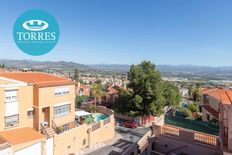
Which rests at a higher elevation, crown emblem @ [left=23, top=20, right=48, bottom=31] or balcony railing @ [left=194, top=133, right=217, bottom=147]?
crown emblem @ [left=23, top=20, right=48, bottom=31]

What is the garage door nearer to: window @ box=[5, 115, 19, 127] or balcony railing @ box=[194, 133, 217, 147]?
window @ box=[5, 115, 19, 127]

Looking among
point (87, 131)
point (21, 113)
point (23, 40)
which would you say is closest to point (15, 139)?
point (21, 113)

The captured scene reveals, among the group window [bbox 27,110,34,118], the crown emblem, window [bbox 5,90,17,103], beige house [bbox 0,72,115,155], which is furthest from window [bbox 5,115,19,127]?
the crown emblem

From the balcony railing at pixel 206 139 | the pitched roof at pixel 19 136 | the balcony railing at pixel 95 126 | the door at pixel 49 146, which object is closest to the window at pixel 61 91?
the pitched roof at pixel 19 136

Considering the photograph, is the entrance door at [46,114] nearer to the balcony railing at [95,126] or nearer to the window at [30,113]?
the window at [30,113]

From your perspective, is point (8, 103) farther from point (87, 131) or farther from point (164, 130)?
point (164, 130)

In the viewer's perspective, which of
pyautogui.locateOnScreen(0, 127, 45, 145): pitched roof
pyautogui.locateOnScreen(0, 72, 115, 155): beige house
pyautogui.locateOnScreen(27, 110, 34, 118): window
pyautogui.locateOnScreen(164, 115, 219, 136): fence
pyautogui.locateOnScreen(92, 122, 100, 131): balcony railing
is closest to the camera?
pyautogui.locateOnScreen(0, 127, 45, 145): pitched roof

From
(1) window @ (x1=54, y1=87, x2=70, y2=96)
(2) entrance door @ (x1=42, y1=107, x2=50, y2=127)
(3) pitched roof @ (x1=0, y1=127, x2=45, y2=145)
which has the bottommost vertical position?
(3) pitched roof @ (x1=0, y1=127, x2=45, y2=145)

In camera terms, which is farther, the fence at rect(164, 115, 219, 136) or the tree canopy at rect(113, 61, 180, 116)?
the tree canopy at rect(113, 61, 180, 116)
